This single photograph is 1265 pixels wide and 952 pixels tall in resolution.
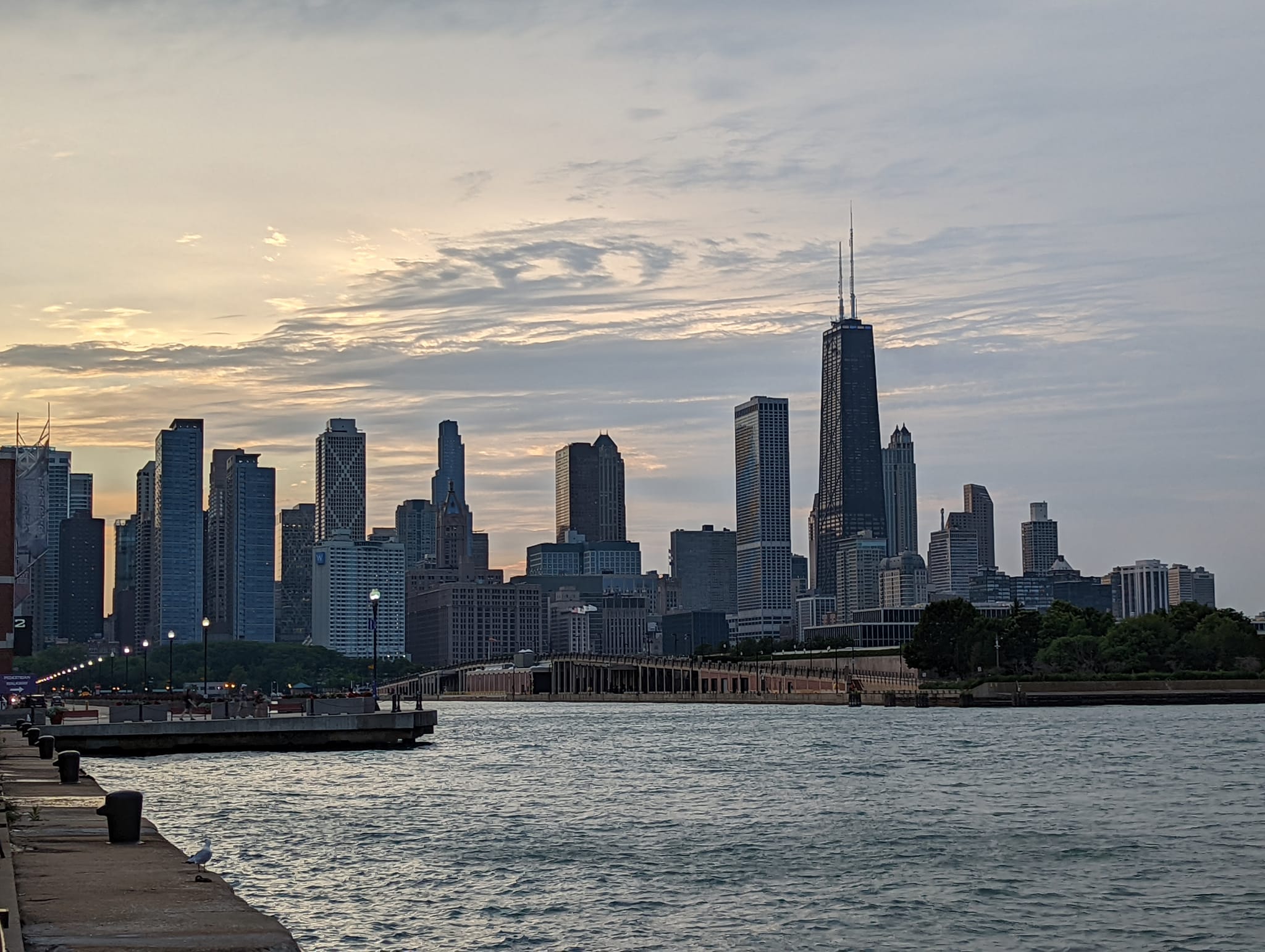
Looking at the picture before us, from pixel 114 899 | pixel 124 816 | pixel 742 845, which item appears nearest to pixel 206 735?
pixel 742 845

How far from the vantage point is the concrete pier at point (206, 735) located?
91.2 meters

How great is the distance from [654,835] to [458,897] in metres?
13.1

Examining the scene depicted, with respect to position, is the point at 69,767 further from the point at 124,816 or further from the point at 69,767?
the point at 124,816

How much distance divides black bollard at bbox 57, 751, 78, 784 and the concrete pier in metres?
41.0

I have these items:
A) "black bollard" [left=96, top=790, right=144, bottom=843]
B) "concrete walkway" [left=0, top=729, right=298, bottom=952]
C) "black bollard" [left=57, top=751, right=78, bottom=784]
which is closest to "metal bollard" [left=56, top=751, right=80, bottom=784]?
"black bollard" [left=57, top=751, right=78, bottom=784]

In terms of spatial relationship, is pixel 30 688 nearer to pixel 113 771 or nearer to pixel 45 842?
pixel 113 771

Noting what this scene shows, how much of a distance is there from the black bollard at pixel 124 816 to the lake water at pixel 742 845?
352 cm

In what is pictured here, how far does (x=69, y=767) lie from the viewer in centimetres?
4931

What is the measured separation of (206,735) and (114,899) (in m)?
69.2

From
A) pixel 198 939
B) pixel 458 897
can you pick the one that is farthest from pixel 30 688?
pixel 198 939

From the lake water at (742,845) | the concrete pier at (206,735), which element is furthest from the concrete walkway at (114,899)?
the concrete pier at (206,735)

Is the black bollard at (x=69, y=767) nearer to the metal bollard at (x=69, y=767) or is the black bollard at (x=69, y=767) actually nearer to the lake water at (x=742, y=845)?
the metal bollard at (x=69, y=767)

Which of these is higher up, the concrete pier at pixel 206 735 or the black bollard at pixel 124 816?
the black bollard at pixel 124 816

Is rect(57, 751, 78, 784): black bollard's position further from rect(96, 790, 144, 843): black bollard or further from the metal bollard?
rect(96, 790, 144, 843): black bollard
